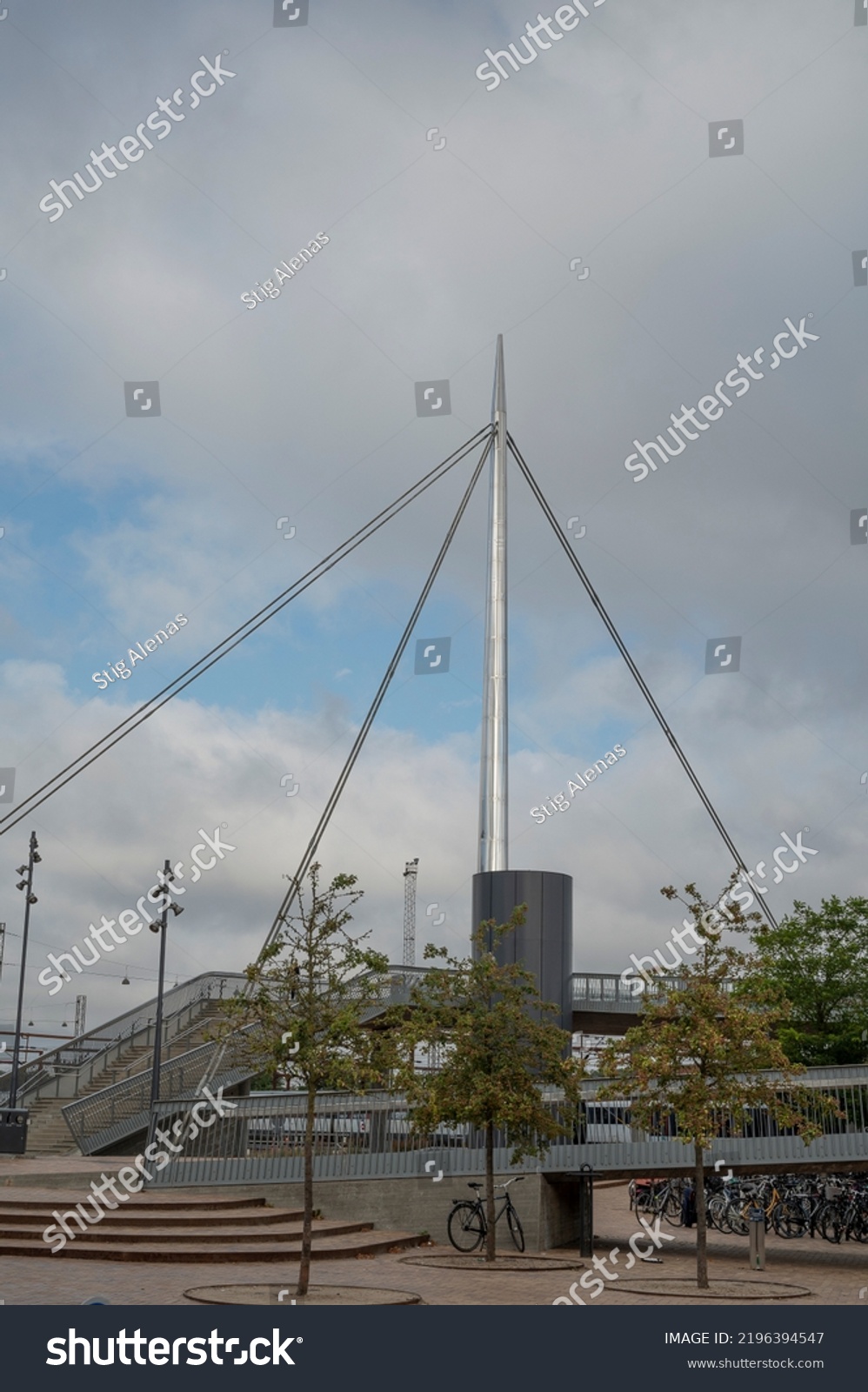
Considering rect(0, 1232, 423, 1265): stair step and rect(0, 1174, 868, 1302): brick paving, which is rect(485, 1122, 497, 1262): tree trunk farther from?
rect(0, 1232, 423, 1265): stair step

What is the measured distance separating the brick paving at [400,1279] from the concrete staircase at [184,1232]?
33cm

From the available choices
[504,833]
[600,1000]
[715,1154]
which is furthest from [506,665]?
[715,1154]

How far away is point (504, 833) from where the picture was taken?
3353 centimetres

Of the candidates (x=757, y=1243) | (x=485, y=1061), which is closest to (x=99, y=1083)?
(x=485, y=1061)

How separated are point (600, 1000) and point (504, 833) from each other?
10380mm

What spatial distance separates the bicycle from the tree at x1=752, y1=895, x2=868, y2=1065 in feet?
57.9

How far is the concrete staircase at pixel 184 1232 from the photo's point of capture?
19438 mm

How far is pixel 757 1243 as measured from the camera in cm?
2145

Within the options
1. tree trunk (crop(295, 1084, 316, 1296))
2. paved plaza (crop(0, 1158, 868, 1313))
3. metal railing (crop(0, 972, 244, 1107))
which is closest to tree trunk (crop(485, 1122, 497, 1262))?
paved plaza (crop(0, 1158, 868, 1313))

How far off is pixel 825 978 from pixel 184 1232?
2664 cm

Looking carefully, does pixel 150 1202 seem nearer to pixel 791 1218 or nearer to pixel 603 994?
pixel 791 1218

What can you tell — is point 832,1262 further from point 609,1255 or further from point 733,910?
point 733,910

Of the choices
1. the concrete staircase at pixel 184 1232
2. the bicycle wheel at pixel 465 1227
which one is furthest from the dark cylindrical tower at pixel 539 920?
the concrete staircase at pixel 184 1232
